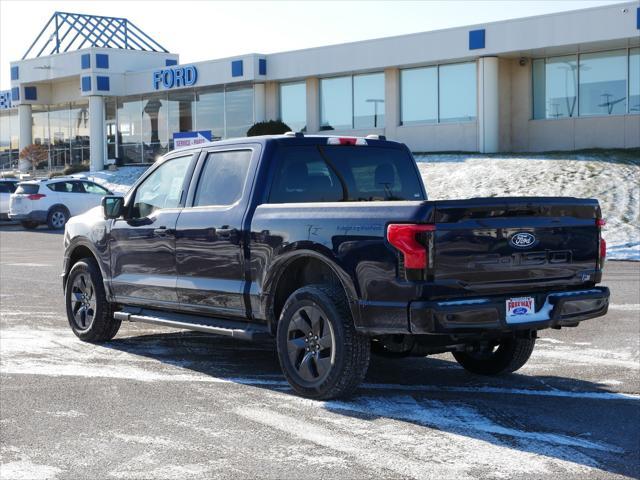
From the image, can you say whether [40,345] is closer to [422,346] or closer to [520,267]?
[422,346]

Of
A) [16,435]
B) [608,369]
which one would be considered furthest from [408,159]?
[16,435]

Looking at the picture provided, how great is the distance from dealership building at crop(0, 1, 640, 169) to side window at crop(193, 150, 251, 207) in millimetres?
18201

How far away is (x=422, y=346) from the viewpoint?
6.99 m

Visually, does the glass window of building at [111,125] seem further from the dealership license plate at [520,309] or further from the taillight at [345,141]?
the dealership license plate at [520,309]

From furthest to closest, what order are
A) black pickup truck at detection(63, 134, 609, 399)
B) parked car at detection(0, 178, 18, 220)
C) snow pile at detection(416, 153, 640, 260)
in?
parked car at detection(0, 178, 18, 220)
snow pile at detection(416, 153, 640, 260)
black pickup truck at detection(63, 134, 609, 399)

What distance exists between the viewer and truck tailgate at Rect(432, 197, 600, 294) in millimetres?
6332

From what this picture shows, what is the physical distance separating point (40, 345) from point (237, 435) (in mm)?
3920

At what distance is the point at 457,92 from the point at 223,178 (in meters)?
28.6

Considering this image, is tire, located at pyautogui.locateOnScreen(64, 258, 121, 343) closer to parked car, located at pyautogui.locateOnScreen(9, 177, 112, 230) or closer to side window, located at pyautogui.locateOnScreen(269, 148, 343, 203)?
side window, located at pyautogui.locateOnScreen(269, 148, 343, 203)

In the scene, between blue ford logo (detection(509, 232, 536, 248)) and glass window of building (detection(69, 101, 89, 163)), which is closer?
blue ford logo (detection(509, 232, 536, 248))

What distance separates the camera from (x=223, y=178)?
26.7ft

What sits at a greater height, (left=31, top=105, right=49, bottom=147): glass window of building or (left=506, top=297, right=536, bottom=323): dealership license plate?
(left=31, top=105, right=49, bottom=147): glass window of building

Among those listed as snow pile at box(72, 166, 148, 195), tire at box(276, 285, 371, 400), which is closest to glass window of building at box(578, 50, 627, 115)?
snow pile at box(72, 166, 148, 195)

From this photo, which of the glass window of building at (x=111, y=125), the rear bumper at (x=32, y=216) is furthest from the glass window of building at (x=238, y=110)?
the rear bumper at (x=32, y=216)
